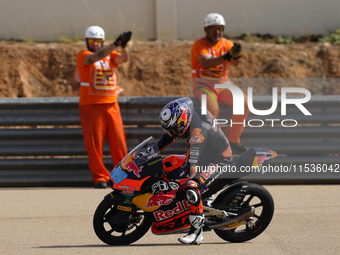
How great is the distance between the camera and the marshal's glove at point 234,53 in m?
7.20

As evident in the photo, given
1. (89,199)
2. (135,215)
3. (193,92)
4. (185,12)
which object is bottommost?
(89,199)

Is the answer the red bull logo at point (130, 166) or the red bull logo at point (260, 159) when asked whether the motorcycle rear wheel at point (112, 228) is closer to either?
the red bull logo at point (130, 166)

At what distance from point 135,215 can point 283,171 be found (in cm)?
379

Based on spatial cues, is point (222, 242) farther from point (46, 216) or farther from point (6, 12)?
point (6, 12)

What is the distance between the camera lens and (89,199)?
7074mm

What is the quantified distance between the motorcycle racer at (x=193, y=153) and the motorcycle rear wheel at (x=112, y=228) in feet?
1.14

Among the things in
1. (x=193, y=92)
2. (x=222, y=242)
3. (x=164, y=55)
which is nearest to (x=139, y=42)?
(x=164, y=55)

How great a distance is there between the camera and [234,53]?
7230 mm

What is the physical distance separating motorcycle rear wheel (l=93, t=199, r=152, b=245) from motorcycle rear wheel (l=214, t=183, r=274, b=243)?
691mm

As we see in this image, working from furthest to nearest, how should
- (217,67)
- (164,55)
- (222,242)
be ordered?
(164,55) < (217,67) < (222,242)

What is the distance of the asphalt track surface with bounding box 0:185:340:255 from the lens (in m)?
4.75

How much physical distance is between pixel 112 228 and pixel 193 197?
81cm

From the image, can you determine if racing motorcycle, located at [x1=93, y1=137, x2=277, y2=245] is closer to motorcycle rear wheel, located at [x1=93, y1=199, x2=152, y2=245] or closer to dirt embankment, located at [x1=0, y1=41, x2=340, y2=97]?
motorcycle rear wheel, located at [x1=93, y1=199, x2=152, y2=245]

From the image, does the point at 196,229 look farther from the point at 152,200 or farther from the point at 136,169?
the point at 136,169
